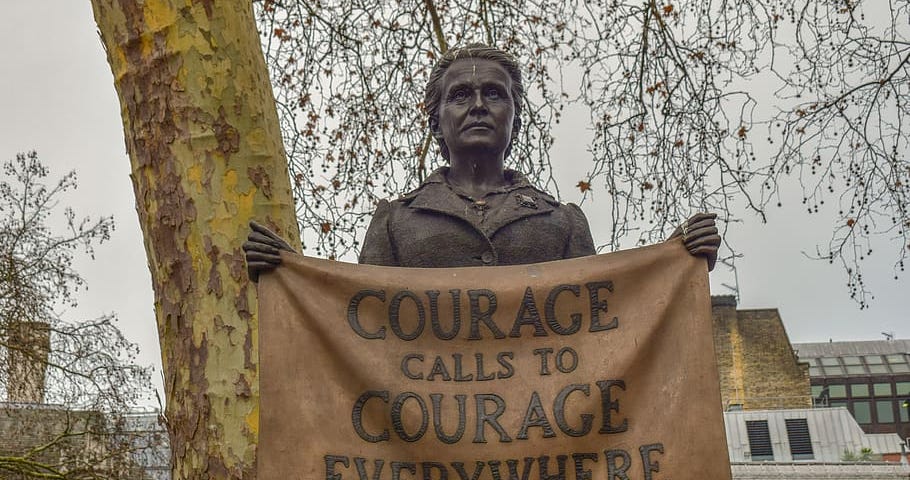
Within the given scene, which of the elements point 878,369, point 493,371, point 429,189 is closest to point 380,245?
point 429,189

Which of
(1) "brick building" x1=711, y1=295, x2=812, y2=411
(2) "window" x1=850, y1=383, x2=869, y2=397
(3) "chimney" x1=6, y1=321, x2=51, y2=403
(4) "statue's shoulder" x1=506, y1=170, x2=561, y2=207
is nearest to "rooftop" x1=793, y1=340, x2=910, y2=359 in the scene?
(2) "window" x1=850, y1=383, x2=869, y2=397

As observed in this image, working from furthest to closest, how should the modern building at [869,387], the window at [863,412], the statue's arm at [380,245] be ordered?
the window at [863,412], the modern building at [869,387], the statue's arm at [380,245]

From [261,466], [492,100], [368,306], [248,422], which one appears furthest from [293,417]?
[248,422]

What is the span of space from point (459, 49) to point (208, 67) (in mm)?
2438

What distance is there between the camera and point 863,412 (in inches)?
1939

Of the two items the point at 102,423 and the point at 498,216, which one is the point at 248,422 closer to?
the point at 498,216

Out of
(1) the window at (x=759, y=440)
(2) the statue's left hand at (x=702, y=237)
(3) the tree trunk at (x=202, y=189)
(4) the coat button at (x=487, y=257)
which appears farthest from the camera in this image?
(1) the window at (x=759, y=440)

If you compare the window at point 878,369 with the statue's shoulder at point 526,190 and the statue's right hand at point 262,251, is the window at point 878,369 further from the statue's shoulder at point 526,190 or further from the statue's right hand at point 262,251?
the statue's right hand at point 262,251

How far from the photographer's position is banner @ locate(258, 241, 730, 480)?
3.63 m

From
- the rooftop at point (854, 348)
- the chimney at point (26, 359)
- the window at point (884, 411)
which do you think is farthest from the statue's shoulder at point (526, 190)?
the rooftop at point (854, 348)

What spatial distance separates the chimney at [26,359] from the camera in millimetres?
11727

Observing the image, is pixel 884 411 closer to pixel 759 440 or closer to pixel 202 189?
pixel 759 440

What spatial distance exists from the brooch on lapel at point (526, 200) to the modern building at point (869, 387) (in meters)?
44.8

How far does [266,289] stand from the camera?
A: 3.79m
